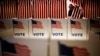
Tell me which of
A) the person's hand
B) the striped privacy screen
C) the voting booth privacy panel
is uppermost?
the striped privacy screen

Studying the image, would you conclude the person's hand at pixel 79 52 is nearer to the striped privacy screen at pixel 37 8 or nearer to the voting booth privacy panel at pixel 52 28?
the voting booth privacy panel at pixel 52 28

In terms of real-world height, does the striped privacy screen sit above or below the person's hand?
above

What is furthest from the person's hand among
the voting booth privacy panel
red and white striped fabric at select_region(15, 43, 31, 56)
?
red and white striped fabric at select_region(15, 43, 31, 56)

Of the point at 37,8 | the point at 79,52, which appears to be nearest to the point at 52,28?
the point at 79,52

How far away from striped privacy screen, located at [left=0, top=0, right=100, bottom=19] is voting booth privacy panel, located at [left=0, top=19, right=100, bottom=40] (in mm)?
1443

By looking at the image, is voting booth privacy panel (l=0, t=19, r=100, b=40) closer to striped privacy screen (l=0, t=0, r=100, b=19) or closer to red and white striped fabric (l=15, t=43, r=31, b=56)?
red and white striped fabric (l=15, t=43, r=31, b=56)

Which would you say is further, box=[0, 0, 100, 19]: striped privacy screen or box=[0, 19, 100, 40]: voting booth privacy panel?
box=[0, 0, 100, 19]: striped privacy screen

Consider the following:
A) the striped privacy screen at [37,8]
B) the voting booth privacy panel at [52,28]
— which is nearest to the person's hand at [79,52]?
the voting booth privacy panel at [52,28]

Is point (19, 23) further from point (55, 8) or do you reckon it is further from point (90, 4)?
point (90, 4)

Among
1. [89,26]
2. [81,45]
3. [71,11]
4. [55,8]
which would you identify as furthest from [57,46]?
[55,8]

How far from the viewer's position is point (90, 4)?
2.98 m

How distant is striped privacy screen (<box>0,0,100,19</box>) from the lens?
299 cm

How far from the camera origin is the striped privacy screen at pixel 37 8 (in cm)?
299

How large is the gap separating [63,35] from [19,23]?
418 mm
